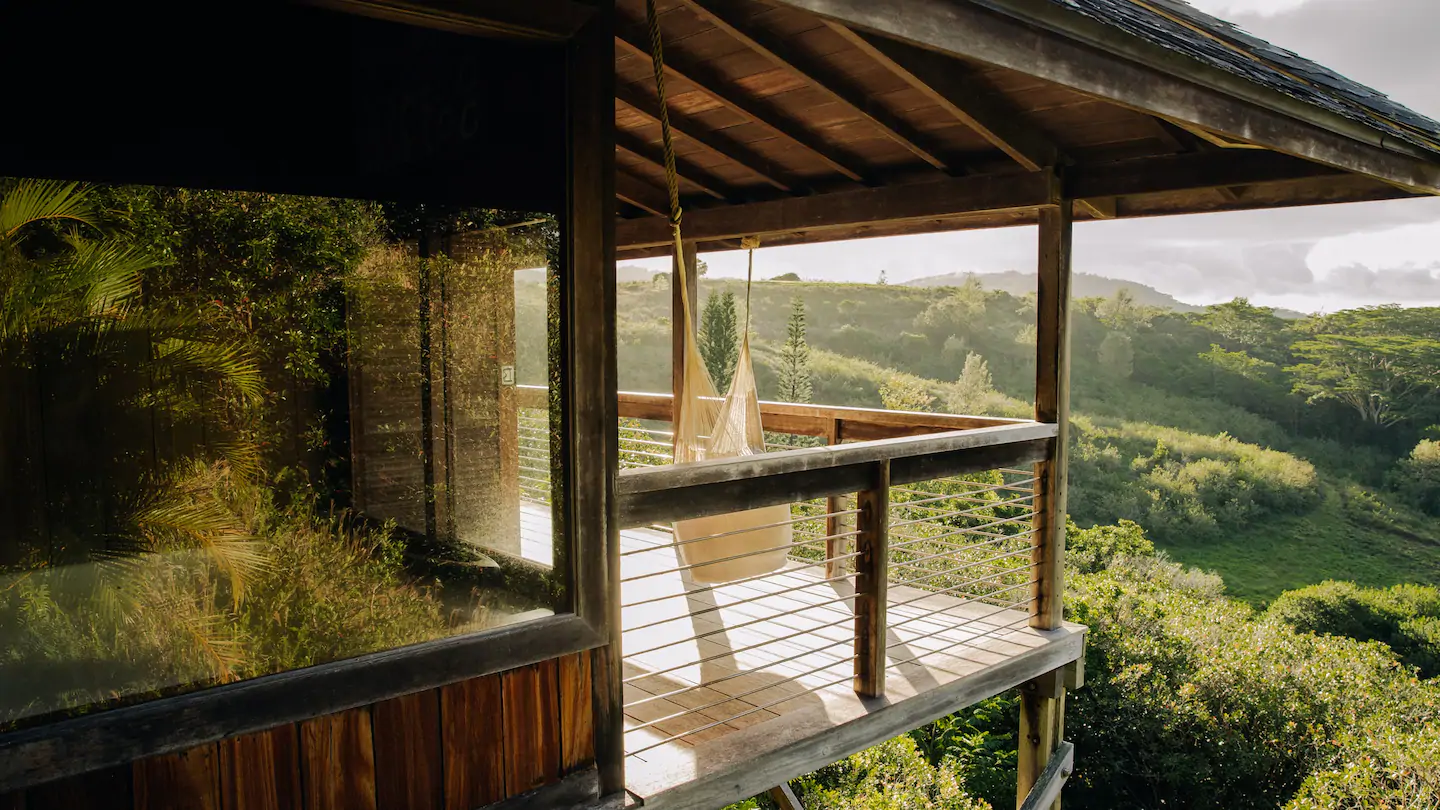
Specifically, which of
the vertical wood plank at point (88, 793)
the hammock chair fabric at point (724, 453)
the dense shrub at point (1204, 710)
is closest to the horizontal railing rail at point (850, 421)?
the hammock chair fabric at point (724, 453)

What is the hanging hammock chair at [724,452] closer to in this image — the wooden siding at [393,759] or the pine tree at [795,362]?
the wooden siding at [393,759]

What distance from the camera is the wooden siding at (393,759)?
151 cm

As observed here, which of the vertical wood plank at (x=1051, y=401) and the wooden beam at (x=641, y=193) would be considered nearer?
the vertical wood plank at (x=1051, y=401)

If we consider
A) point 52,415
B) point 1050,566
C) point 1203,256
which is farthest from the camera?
point 1203,256

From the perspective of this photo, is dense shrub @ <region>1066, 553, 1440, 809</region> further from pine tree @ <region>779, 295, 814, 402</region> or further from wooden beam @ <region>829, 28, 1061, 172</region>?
pine tree @ <region>779, 295, 814, 402</region>

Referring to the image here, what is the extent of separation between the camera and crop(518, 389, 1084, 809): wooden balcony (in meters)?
2.33

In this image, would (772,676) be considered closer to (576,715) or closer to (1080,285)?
(576,715)

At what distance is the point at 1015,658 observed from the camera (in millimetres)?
3395

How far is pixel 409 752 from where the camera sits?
5.93 feet

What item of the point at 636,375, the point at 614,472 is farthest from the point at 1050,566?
the point at 636,375

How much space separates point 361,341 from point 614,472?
624 mm

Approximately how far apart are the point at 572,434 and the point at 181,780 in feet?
3.04

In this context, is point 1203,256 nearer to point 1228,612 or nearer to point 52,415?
point 1228,612

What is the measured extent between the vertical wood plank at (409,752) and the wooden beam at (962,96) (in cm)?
210
